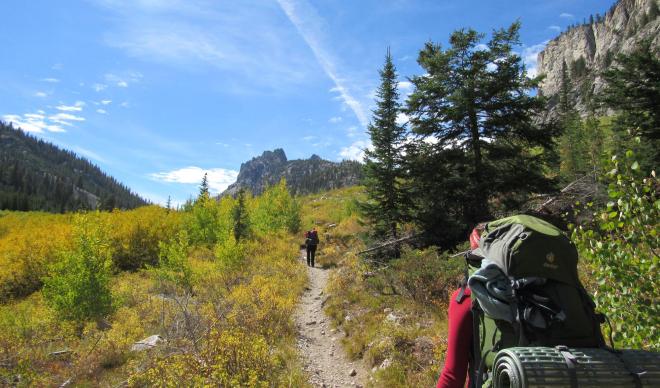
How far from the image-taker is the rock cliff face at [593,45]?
9856 cm

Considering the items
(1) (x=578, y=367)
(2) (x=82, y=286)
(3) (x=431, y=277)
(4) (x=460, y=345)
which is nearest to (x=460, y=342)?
(4) (x=460, y=345)

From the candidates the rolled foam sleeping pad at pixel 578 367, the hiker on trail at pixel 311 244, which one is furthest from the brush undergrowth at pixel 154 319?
the rolled foam sleeping pad at pixel 578 367

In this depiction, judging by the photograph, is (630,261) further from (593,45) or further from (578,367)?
(593,45)

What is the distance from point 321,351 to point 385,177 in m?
9.63

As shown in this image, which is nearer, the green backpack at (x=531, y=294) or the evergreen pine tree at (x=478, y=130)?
the green backpack at (x=531, y=294)

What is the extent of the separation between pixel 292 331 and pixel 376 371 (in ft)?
11.1

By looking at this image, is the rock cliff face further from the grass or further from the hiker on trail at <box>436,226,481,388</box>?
the hiker on trail at <box>436,226,481,388</box>

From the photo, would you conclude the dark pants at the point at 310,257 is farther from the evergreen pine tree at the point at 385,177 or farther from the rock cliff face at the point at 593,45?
the rock cliff face at the point at 593,45

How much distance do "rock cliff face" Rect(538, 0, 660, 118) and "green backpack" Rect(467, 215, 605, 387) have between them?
108m

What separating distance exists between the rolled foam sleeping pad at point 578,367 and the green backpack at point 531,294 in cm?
17

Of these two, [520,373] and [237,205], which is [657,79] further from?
[237,205]

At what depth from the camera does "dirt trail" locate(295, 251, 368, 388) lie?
309 inches

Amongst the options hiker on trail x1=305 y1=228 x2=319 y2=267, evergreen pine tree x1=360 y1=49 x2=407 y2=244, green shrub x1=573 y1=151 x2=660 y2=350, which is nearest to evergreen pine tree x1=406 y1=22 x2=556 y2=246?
evergreen pine tree x1=360 y1=49 x2=407 y2=244

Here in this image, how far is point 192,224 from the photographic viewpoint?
84.5ft
